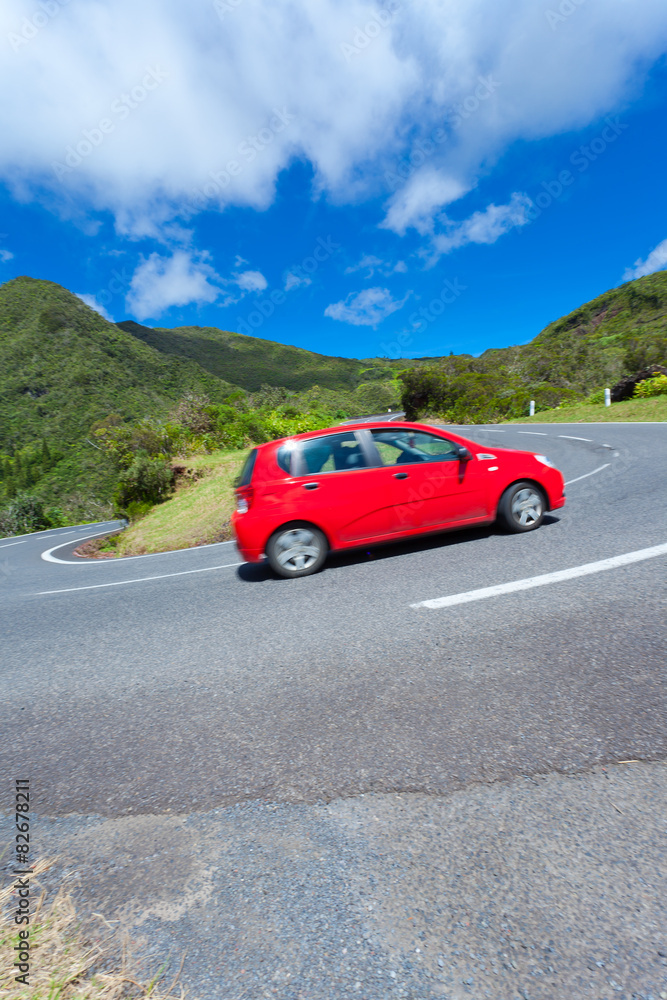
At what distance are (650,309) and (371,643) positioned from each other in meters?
109

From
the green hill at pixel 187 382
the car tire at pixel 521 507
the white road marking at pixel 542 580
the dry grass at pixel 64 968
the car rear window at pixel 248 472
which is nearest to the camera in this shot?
the dry grass at pixel 64 968

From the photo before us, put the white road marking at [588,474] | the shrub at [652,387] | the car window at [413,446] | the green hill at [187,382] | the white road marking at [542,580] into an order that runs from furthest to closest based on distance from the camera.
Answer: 1. the green hill at [187,382]
2. the shrub at [652,387]
3. the white road marking at [588,474]
4. the car window at [413,446]
5. the white road marking at [542,580]

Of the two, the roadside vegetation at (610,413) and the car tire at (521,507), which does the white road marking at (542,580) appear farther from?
the roadside vegetation at (610,413)

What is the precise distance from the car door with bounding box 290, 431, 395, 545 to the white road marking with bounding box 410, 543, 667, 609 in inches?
62.6

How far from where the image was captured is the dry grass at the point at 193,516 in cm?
1080

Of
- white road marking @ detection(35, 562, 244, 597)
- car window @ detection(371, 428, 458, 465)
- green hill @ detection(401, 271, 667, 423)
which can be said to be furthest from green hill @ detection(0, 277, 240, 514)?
car window @ detection(371, 428, 458, 465)

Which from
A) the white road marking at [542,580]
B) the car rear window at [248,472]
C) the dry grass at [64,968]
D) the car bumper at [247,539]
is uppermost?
the car rear window at [248,472]

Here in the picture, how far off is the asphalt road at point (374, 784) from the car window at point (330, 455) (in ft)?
5.25

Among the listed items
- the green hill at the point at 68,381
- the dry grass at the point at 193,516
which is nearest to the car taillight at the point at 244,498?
the dry grass at the point at 193,516

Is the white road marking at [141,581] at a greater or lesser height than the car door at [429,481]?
lesser

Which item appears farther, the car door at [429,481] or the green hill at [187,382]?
the green hill at [187,382]

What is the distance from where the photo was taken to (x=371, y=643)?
11.1 feet

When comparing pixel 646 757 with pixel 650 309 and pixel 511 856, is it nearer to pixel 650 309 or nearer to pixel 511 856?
pixel 511 856

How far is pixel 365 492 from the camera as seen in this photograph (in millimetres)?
5383
